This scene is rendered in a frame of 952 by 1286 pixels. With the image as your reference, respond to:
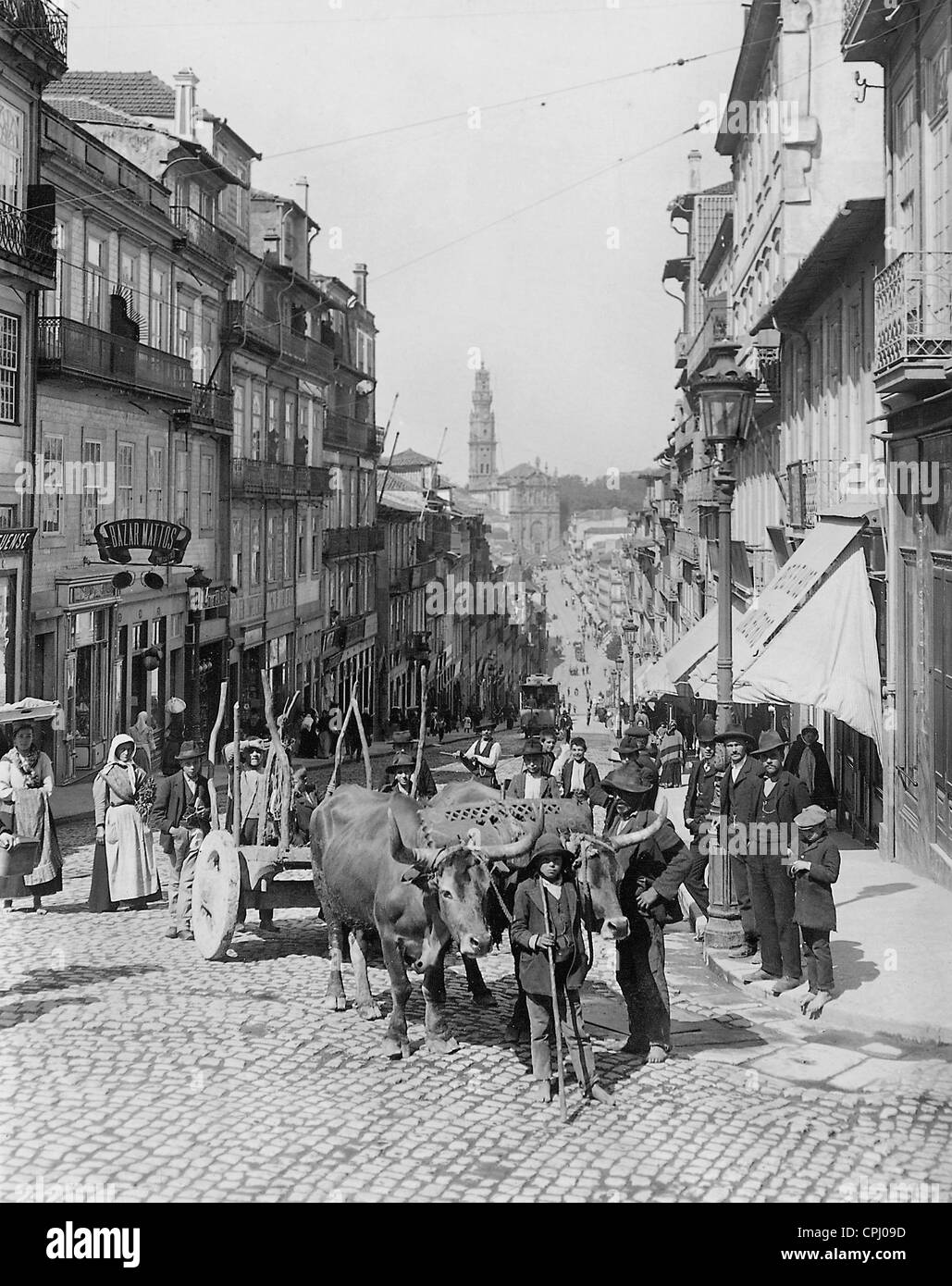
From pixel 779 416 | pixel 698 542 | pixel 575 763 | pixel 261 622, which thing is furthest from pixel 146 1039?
pixel 698 542

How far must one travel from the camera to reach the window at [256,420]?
124 feet

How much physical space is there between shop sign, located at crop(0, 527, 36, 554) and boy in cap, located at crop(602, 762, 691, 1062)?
15.6 m

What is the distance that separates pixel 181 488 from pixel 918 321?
20.8 metres

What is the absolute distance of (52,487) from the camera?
79.3 feet

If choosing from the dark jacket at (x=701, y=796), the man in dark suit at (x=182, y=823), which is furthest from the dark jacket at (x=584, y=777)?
the man in dark suit at (x=182, y=823)

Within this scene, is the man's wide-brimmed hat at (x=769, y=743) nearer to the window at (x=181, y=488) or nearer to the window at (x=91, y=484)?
the window at (x=91, y=484)

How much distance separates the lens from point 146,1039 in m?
9.12

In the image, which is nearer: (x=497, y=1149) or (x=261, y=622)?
(x=497, y=1149)

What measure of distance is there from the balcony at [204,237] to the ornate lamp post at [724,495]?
2013cm

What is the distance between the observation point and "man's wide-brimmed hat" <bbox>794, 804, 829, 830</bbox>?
10.1 meters

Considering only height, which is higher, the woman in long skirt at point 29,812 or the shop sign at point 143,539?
the shop sign at point 143,539
